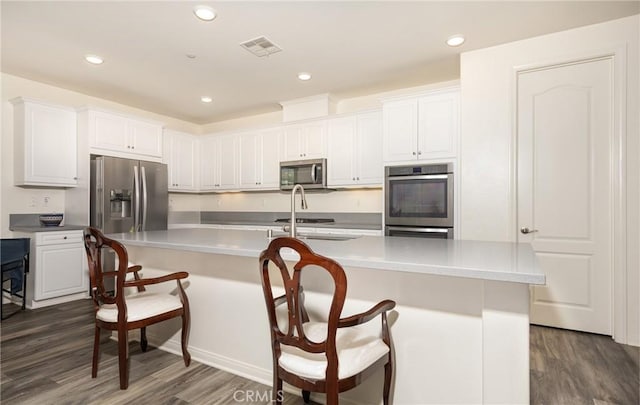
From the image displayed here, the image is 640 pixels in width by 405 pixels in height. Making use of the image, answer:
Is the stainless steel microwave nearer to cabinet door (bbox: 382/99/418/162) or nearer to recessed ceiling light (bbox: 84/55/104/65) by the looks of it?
cabinet door (bbox: 382/99/418/162)

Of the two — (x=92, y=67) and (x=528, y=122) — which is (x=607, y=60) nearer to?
(x=528, y=122)

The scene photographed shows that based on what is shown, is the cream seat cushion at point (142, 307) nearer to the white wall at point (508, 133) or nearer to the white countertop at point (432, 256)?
the white countertop at point (432, 256)

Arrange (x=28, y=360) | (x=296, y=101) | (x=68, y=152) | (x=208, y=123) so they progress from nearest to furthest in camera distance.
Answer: (x=28, y=360) → (x=68, y=152) → (x=296, y=101) → (x=208, y=123)

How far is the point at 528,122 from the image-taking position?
3008 mm

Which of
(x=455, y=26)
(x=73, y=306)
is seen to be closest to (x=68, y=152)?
(x=73, y=306)

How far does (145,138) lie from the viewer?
15.5 feet

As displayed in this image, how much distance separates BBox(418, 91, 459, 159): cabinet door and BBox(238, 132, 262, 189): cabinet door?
2.48 meters

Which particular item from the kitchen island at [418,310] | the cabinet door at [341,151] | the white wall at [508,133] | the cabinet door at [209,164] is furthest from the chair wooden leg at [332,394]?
the cabinet door at [209,164]

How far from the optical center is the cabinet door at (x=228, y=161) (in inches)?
207

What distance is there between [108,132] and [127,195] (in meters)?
0.83

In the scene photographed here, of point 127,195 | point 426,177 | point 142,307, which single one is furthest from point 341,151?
point 142,307

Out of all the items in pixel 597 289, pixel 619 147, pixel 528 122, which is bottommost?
pixel 597 289

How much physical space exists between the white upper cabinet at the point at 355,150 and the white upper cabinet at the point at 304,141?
124 mm

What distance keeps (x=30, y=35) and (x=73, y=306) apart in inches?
107
